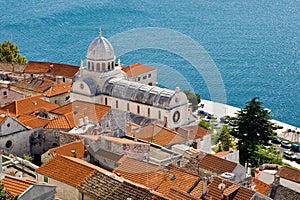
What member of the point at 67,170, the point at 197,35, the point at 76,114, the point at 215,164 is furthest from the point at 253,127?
the point at 197,35

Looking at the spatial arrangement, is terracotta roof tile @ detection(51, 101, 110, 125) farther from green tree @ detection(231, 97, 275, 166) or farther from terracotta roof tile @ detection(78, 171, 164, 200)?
green tree @ detection(231, 97, 275, 166)

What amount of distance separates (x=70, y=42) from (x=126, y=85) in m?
60.3

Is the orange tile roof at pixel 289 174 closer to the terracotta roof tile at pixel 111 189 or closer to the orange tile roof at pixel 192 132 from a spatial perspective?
the orange tile roof at pixel 192 132

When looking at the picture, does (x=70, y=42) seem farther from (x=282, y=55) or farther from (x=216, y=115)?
(x=216, y=115)

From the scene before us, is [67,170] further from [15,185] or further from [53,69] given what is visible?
[53,69]

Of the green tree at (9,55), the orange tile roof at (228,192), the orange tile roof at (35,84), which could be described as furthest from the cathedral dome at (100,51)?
the green tree at (9,55)

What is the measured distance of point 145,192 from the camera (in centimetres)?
1909

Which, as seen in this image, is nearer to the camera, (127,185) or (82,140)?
(127,185)

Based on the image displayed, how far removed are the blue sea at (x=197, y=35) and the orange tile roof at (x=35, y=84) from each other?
1152 cm

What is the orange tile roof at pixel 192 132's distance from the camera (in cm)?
3638

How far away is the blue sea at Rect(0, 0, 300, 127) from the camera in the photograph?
7300cm

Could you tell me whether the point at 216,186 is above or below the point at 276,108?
above

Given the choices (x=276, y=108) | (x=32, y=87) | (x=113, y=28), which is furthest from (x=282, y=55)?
(x=32, y=87)

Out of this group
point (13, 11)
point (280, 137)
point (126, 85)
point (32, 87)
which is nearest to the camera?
point (126, 85)
